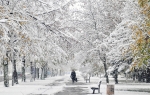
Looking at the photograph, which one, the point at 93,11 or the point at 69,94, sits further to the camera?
the point at 93,11

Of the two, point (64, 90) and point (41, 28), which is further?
point (64, 90)

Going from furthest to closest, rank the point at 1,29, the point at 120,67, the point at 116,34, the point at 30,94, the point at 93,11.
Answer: the point at 93,11 → the point at 120,67 → the point at 116,34 → the point at 30,94 → the point at 1,29

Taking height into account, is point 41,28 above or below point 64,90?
above

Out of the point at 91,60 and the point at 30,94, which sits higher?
the point at 91,60

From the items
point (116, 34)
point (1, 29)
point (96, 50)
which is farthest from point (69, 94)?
point (96, 50)

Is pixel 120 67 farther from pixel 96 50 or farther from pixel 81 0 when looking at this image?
pixel 81 0

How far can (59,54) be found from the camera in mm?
11703

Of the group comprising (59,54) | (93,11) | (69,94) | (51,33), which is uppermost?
(93,11)

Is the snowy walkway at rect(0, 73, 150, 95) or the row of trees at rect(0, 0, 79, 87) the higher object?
the row of trees at rect(0, 0, 79, 87)

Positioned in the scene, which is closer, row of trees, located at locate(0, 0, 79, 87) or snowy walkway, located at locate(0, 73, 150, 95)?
row of trees, located at locate(0, 0, 79, 87)

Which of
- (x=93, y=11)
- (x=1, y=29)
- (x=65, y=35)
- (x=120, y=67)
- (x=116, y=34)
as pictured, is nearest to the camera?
(x=1, y=29)

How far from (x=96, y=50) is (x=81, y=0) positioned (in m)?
6.88

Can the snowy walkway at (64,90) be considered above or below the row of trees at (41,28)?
below

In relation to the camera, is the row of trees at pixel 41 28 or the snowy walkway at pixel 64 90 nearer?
the row of trees at pixel 41 28
